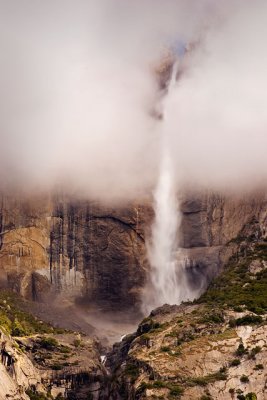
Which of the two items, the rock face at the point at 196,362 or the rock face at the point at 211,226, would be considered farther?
the rock face at the point at 211,226

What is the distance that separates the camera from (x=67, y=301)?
15950cm

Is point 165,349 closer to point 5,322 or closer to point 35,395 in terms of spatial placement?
point 35,395

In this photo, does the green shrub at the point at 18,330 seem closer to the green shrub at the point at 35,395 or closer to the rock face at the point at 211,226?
the green shrub at the point at 35,395

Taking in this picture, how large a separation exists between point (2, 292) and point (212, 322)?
146ft

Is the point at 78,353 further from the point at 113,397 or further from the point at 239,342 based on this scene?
the point at 239,342

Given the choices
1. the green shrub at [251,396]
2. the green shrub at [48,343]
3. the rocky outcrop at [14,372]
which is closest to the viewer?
the green shrub at [251,396]

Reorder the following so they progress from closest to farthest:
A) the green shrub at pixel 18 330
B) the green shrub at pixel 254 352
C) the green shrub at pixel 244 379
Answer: the green shrub at pixel 244 379, the green shrub at pixel 254 352, the green shrub at pixel 18 330

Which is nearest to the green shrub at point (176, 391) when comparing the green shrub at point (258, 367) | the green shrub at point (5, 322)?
the green shrub at point (258, 367)

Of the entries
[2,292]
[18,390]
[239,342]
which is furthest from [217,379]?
[2,292]

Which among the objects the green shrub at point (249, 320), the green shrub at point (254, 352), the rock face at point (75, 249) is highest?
the rock face at point (75, 249)

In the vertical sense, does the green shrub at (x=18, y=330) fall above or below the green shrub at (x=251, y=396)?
above

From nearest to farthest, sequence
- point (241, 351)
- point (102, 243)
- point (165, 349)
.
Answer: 1. point (241, 351)
2. point (165, 349)
3. point (102, 243)

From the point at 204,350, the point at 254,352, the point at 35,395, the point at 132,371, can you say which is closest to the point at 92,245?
Result: the point at 35,395

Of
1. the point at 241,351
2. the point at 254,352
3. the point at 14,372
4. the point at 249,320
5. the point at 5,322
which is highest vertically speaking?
the point at 5,322
